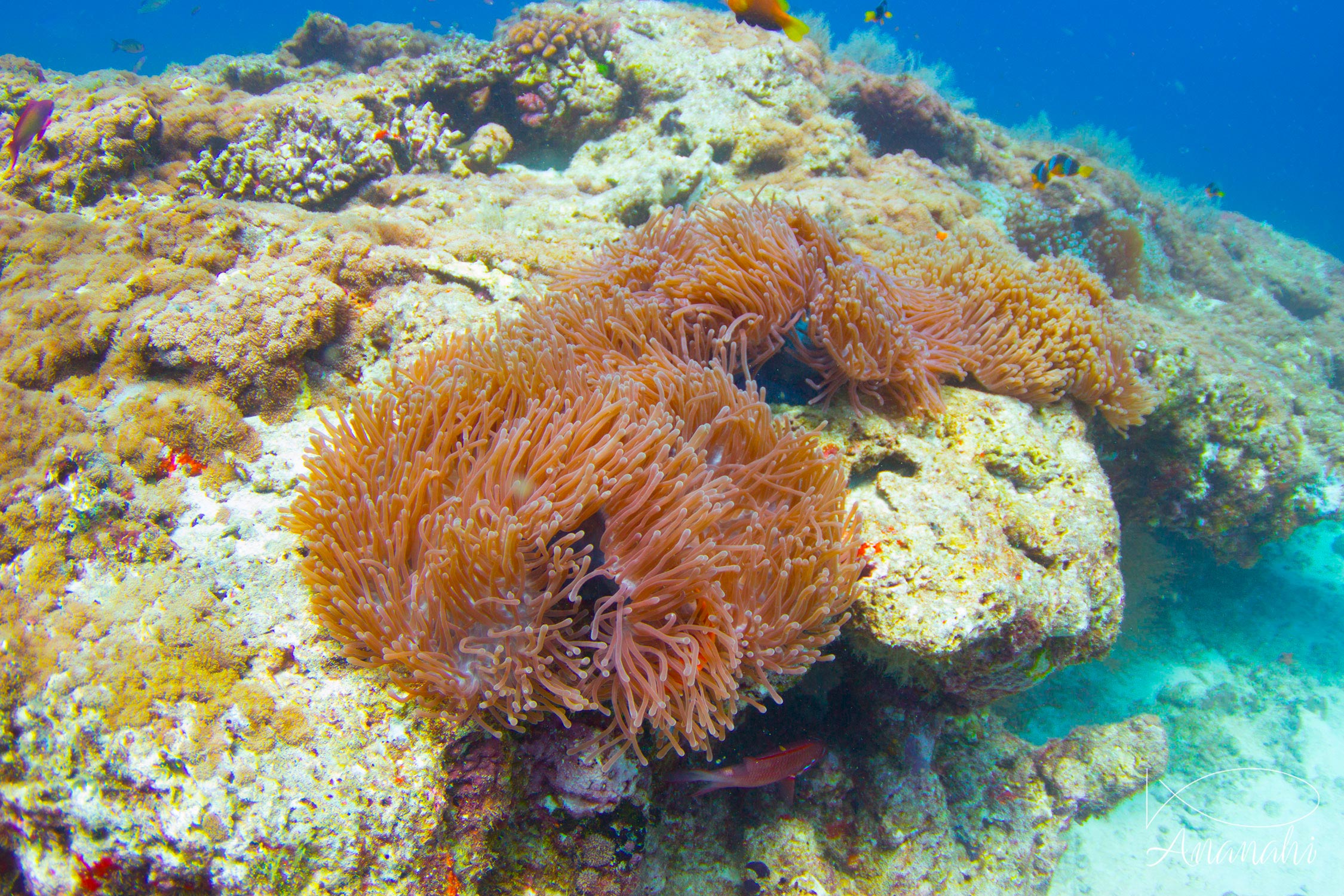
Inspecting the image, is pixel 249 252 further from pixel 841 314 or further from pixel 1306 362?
pixel 1306 362

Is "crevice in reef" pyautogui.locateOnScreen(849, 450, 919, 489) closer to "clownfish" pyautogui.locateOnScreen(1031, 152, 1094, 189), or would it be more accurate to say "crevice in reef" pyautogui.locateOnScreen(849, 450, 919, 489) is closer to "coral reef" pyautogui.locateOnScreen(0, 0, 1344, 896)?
"coral reef" pyautogui.locateOnScreen(0, 0, 1344, 896)

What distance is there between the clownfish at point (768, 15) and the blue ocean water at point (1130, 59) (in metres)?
51.2

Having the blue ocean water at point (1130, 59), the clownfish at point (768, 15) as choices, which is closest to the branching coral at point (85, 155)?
the clownfish at point (768, 15)

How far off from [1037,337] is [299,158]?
677cm

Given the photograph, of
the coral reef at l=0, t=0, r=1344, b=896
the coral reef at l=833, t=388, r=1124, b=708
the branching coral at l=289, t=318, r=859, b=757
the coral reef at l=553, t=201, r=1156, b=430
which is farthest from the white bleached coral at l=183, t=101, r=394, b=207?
the coral reef at l=833, t=388, r=1124, b=708

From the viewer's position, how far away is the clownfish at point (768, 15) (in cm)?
564

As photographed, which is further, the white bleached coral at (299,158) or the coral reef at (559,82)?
the coral reef at (559,82)

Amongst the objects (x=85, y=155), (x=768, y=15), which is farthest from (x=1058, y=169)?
(x=85, y=155)

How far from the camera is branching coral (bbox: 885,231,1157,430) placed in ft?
11.1

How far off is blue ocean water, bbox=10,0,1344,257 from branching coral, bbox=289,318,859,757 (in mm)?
56539

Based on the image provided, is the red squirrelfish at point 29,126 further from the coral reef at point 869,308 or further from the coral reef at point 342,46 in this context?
the coral reef at point 342,46

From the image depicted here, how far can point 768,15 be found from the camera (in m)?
5.77

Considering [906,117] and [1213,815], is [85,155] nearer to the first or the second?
[906,117]

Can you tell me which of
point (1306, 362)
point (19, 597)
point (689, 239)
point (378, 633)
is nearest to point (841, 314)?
point (689, 239)
